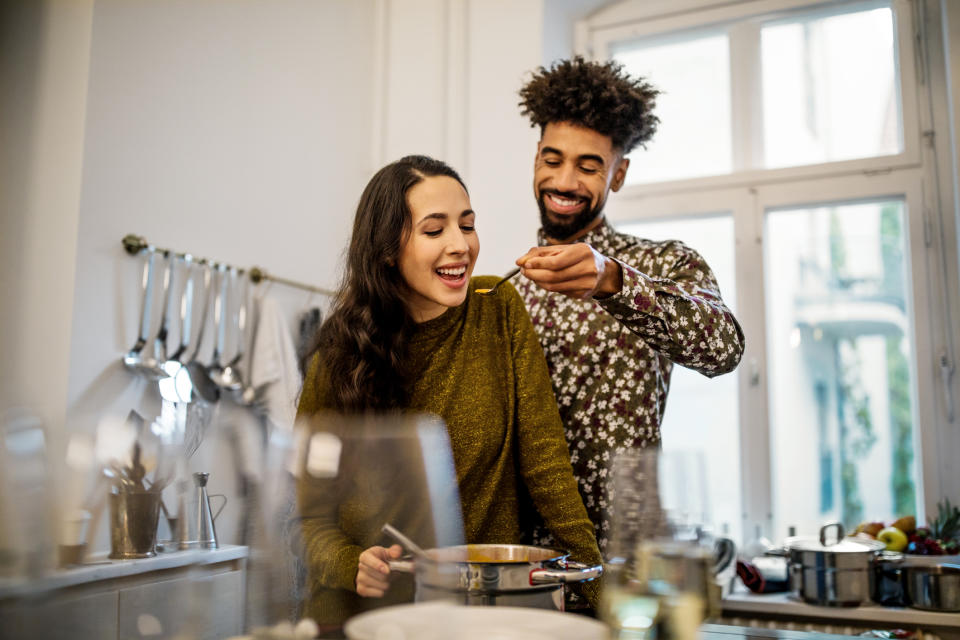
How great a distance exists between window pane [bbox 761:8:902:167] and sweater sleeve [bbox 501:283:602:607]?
6.63ft

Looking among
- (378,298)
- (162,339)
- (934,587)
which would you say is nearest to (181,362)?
(162,339)

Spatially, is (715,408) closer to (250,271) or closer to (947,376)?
(947,376)

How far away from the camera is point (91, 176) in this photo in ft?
6.15

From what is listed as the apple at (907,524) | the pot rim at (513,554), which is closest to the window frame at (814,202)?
the apple at (907,524)

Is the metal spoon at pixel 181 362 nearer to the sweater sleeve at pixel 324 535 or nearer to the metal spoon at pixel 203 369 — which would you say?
the metal spoon at pixel 203 369

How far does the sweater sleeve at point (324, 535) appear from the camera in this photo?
1.44ft

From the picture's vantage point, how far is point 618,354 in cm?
146

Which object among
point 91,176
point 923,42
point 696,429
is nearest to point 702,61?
point 923,42

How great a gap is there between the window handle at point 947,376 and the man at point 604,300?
138 centimetres

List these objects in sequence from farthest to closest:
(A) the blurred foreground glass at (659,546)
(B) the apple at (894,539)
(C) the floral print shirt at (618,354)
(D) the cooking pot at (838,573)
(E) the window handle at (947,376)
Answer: (E) the window handle at (947,376), (B) the apple at (894,539), (D) the cooking pot at (838,573), (C) the floral print shirt at (618,354), (A) the blurred foreground glass at (659,546)

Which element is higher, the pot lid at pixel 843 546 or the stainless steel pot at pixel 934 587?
the pot lid at pixel 843 546

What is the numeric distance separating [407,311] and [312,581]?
0.75 meters

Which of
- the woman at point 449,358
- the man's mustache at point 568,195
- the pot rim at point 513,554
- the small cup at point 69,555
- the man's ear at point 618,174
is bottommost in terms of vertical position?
the pot rim at point 513,554

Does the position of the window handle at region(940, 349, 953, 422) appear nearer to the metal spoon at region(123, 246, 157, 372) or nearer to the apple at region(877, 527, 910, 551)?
the apple at region(877, 527, 910, 551)
